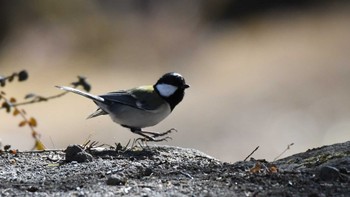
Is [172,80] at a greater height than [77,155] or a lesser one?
greater

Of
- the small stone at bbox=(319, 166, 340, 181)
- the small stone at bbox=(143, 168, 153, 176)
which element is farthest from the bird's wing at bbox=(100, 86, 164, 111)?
the small stone at bbox=(319, 166, 340, 181)

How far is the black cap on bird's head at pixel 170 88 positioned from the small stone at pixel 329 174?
264cm

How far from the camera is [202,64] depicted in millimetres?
19234

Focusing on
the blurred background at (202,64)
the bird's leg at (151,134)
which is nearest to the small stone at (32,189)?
the bird's leg at (151,134)

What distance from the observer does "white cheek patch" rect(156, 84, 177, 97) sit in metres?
7.82

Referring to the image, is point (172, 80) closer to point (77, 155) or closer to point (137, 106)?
point (137, 106)

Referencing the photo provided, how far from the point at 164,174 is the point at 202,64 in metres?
13.7

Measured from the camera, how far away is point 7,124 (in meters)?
16.4

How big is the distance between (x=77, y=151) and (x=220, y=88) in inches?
465

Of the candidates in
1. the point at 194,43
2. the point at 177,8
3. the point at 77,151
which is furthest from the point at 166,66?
the point at 77,151

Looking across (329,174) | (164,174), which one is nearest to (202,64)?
(164,174)

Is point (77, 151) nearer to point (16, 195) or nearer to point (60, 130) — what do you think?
point (16, 195)

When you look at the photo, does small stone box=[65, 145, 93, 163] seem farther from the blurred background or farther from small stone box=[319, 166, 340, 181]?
the blurred background

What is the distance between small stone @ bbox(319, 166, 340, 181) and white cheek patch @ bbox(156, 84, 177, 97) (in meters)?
2.67
